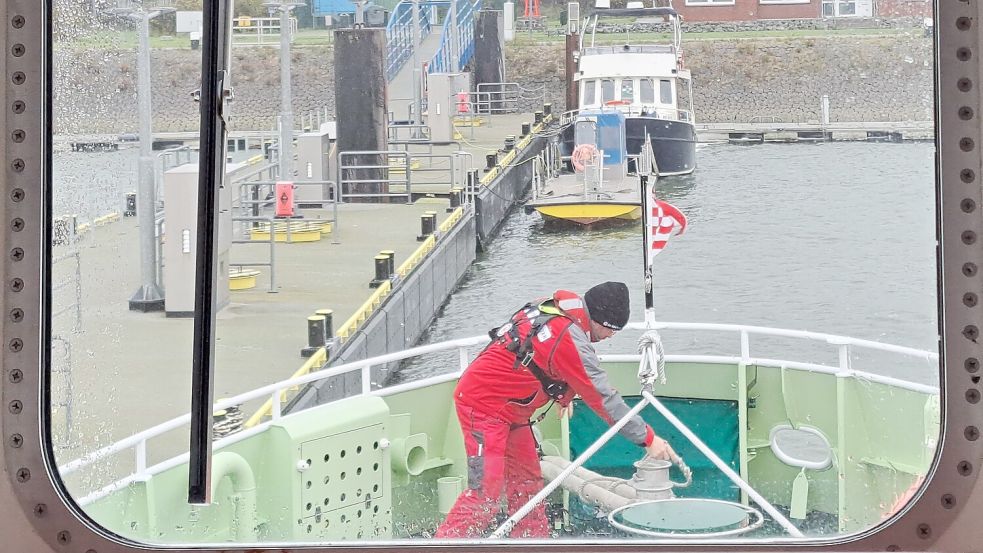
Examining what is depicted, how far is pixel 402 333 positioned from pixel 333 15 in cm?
133

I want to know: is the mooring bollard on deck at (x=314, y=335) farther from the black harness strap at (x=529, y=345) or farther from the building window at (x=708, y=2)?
the building window at (x=708, y=2)

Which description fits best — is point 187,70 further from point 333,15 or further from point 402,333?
point 402,333

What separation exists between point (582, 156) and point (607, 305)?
37 centimetres

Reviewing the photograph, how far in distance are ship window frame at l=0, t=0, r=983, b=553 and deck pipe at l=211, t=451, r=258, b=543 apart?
0.87 metres

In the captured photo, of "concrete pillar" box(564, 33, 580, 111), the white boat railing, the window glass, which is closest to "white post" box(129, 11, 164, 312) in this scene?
the window glass

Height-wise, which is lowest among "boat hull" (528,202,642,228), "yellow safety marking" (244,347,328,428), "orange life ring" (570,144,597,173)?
"yellow safety marking" (244,347,328,428)

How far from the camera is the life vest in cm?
241

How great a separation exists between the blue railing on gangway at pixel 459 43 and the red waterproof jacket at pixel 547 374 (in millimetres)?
608

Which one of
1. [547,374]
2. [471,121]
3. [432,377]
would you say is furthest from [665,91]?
[432,377]

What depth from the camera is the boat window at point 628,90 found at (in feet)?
7.43

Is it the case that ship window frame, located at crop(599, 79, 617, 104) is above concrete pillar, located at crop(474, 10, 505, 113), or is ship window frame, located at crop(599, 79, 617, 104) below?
below

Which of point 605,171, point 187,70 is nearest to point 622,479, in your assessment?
point 605,171

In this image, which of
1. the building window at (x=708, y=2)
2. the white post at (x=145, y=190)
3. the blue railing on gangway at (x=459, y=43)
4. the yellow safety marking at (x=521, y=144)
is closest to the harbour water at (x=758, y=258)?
the yellow safety marking at (x=521, y=144)

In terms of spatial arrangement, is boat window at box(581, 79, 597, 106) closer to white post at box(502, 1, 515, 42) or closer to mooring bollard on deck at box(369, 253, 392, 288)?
white post at box(502, 1, 515, 42)
